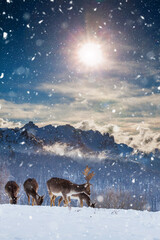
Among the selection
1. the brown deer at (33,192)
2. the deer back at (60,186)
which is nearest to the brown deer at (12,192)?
the brown deer at (33,192)

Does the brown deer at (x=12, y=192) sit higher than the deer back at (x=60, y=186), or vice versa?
the deer back at (x=60, y=186)

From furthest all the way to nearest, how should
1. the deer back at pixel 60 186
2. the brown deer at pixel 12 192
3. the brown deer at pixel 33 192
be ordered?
the brown deer at pixel 12 192 < the brown deer at pixel 33 192 < the deer back at pixel 60 186

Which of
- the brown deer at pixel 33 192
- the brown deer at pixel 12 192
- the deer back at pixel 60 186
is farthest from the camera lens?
the brown deer at pixel 12 192

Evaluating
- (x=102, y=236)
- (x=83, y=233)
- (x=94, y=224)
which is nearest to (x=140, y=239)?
(x=102, y=236)

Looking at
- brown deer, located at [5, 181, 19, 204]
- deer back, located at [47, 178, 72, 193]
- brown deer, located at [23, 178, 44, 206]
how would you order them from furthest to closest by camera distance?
brown deer, located at [5, 181, 19, 204]
brown deer, located at [23, 178, 44, 206]
deer back, located at [47, 178, 72, 193]

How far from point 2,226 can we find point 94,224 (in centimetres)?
226

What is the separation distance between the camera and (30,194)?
16.1 meters

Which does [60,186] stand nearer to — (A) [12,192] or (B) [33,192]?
(B) [33,192]

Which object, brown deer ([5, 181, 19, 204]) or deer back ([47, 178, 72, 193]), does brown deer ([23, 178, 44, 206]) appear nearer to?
brown deer ([5, 181, 19, 204])

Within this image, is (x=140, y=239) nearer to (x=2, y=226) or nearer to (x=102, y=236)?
(x=102, y=236)

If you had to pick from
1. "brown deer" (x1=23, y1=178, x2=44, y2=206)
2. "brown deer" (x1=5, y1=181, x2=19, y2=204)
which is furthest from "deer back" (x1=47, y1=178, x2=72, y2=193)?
"brown deer" (x1=5, y1=181, x2=19, y2=204)

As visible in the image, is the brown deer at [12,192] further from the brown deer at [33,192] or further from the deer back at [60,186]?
the deer back at [60,186]

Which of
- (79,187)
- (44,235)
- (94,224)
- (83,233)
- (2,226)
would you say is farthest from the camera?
(79,187)

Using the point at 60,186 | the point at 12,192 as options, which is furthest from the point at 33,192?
the point at 60,186
